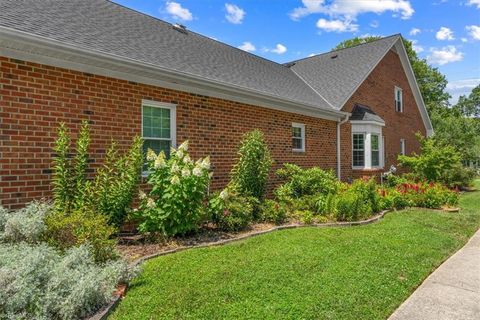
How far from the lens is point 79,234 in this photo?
4.25 metres

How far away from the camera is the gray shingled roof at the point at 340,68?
46.9ft

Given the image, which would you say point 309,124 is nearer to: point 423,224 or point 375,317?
point 423,224

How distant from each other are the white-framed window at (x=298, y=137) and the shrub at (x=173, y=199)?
19.7ft

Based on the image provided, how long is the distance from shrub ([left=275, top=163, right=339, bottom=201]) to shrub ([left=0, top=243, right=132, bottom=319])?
20.1 ft

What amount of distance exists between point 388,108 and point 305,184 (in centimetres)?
992

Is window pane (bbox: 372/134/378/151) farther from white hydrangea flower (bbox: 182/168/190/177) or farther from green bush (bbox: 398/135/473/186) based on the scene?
white hydrangea flower (bbox: 182/168/190/177)

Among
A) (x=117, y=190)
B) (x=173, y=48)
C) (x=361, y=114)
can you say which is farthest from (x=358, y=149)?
(x=117, y=190)

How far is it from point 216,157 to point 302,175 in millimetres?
2702

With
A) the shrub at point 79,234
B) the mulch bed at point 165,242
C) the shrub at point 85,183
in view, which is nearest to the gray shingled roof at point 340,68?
the mulch bed at point 165,242

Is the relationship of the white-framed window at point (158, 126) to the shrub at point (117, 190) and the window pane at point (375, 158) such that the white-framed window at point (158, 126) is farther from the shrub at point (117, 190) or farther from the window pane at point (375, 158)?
the window pane at point (375, 158)

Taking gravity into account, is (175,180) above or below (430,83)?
below

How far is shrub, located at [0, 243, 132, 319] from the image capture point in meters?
2.87

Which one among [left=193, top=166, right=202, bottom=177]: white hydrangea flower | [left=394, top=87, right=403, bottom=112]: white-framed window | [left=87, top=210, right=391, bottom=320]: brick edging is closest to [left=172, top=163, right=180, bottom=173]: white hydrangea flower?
[left=193, top=166, right=202, bottom=177]: white hydrangea flower

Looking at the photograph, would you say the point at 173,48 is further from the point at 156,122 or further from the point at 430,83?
the point at 430,83
